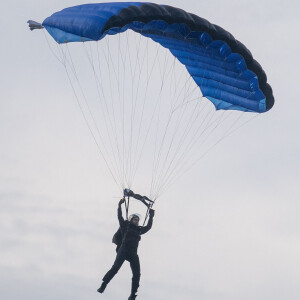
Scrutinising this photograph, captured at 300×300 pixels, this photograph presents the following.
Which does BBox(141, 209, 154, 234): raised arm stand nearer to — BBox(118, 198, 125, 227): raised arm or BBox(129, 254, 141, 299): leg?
BBox(118, 198, 125, 227): raised arm

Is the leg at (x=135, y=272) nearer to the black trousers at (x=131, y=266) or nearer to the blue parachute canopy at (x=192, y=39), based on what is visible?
the black trousers at (x=131, y=266)

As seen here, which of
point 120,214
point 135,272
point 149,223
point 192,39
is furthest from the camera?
point 192,39

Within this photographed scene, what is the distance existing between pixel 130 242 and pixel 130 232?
0.82 feet

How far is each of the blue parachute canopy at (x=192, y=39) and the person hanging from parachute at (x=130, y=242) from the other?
3.94 m

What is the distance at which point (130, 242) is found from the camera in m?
28.2

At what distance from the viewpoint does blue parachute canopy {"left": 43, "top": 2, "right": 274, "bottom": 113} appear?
2744 cm

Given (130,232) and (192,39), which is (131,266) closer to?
(130,232)

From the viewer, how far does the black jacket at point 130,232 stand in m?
28.2

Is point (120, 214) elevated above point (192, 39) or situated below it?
below

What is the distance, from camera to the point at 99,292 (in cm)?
2781

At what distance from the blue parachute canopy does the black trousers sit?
5.07m

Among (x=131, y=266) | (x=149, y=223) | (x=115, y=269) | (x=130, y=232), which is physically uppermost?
(x=149, y=223)

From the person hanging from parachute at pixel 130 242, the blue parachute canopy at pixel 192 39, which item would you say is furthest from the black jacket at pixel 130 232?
the blue parachute canopy at pixel 192 39

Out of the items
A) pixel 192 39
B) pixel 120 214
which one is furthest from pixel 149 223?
pixel 192 39
